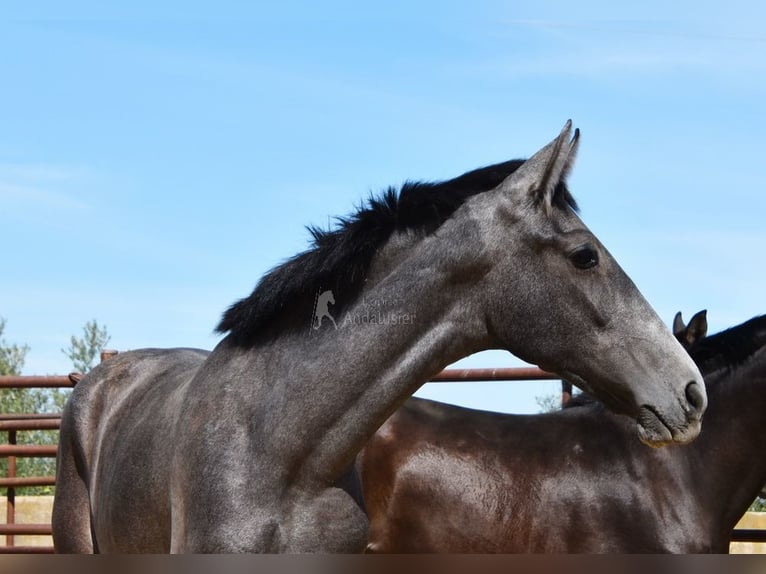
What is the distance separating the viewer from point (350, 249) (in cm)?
315

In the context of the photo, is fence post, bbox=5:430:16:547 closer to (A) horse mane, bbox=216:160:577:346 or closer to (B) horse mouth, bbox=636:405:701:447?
(A) horse mane, bbox=216:160:577:346

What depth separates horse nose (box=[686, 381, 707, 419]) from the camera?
2.82m

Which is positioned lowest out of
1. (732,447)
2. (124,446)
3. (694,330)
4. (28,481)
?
(28,481)

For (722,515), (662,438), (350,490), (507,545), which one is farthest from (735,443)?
(350,490)

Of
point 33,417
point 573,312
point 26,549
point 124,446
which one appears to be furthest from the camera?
point 33,417

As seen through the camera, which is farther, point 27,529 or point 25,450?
point 25,450

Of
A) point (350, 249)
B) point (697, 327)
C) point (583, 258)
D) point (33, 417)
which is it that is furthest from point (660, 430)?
point (33, 417)

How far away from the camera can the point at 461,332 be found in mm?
3037

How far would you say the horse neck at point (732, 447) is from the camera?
4969 millimetres

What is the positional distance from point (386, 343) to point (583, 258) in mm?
681

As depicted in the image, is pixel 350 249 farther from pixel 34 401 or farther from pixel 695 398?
pixel 34 401

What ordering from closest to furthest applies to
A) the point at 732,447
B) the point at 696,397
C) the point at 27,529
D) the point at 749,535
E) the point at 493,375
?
the point at 696,397 → the point at 732,447 → the point at 749,535 → the point at 493,375 → the point at 27,529

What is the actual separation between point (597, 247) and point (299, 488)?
1.21m

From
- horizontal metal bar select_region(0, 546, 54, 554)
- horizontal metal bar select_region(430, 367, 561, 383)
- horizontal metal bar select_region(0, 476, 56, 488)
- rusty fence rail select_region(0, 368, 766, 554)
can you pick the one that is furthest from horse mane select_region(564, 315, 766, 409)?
horizontal metal bar select_region(0, 476, 56, 488)
